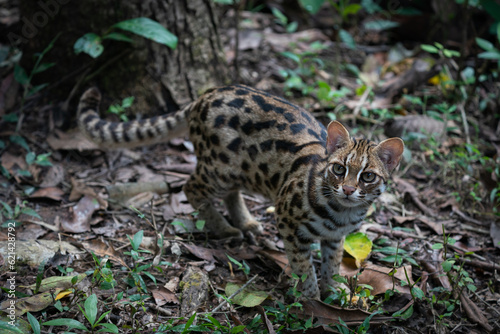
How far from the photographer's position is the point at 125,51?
6.25m

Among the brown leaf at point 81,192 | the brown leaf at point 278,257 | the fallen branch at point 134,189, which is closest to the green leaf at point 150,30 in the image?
the fallen branch at point 134,189

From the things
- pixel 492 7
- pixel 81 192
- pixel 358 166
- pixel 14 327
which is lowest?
pixel 81 192

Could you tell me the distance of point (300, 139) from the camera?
4680 mm

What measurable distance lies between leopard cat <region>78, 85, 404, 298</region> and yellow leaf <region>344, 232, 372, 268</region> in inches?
14.3

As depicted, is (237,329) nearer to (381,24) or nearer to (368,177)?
(368,177)

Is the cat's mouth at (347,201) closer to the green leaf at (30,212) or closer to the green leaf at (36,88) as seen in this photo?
the green leaf at (30,212)

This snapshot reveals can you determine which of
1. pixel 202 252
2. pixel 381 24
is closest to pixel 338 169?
pixel 202 252

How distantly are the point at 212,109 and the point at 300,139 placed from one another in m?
0.99

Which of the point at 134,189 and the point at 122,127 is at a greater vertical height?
the point at 122,127

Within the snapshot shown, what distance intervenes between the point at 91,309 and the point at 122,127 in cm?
239

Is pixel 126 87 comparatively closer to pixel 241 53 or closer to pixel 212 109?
pixel 212 109

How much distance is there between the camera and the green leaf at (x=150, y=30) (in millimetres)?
5617

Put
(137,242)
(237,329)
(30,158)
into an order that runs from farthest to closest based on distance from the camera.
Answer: (30,158)
(137,242)
(237,329)

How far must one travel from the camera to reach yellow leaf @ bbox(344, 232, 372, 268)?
488cm
